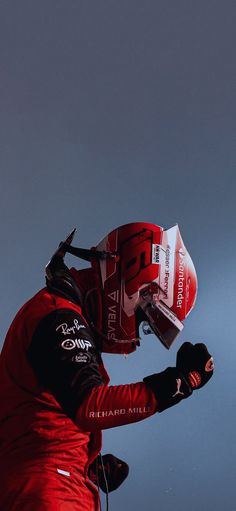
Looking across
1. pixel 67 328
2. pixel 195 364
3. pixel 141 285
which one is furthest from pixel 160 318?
pixel 67 328

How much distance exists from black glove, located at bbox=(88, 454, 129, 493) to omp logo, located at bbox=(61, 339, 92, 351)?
55cm

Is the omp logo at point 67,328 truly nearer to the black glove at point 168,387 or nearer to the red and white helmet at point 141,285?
the black glove at point 168,387

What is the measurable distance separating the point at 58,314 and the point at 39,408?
0.25 meters

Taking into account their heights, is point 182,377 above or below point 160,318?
below

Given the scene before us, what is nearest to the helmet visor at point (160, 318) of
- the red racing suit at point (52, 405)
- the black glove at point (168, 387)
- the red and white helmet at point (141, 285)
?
the red and white helmet at point (141, 285)

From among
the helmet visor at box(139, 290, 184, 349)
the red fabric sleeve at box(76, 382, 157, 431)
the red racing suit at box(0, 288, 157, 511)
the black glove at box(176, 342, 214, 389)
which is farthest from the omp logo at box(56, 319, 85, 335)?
the helmet visor at box(139, 290, 184, 349)

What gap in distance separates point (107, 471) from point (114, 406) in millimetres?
590

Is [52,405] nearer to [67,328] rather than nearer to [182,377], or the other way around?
[67,328]

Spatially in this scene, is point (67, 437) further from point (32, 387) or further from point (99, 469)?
point (99, 469)

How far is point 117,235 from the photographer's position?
2236 mm

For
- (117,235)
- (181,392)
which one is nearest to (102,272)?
(117,235)

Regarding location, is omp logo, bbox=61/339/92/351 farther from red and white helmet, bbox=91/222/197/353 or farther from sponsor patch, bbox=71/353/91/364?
red and white helmet, bbox=91/222/197/353

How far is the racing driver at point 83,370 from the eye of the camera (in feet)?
5.42

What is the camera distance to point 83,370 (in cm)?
163
